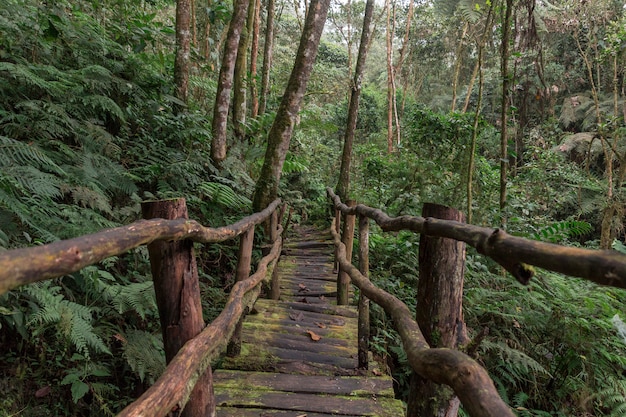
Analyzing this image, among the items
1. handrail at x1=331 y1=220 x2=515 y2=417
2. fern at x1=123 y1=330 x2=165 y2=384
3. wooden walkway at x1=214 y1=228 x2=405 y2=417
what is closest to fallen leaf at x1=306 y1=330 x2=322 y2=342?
wooden walkway at x1=214 y1=228 x2=405 y2=417

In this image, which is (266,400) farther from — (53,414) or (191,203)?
(191,203)

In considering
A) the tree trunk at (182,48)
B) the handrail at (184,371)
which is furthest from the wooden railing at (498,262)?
the tree trunk at (182,48)

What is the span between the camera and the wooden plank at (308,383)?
2.72 metres

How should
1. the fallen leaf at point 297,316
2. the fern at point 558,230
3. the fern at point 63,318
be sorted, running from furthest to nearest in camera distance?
the fern at point 558,230, the fallen leaf at point 297,316, the fern at point 63,318

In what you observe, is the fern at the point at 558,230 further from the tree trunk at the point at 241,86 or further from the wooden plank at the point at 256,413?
the tree trunk at the point at 241,86

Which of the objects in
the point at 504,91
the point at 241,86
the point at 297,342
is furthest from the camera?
the point at 241,86

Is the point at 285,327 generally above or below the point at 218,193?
below

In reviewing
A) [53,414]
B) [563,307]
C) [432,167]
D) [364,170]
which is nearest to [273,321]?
[53,414]

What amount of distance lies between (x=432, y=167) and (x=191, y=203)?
4.74 metres

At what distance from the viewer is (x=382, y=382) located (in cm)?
287

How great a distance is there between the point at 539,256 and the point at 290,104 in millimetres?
5241

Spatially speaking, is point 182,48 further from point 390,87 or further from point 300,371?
point 390,87

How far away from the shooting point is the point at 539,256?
3.09ft

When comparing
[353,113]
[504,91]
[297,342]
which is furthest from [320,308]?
[353,113]
